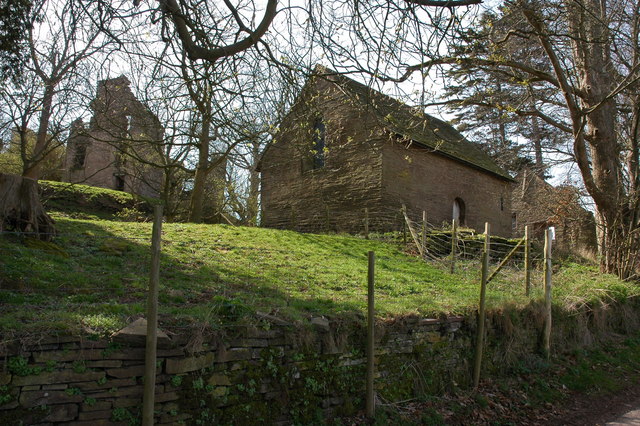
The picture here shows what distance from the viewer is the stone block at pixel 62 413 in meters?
3.42

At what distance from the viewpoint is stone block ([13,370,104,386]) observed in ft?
11.1

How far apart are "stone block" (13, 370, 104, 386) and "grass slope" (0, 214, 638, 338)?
39cm

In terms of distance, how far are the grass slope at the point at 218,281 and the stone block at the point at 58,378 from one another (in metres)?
0.39

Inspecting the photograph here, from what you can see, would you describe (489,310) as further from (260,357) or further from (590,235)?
(590,235)

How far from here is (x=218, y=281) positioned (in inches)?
283

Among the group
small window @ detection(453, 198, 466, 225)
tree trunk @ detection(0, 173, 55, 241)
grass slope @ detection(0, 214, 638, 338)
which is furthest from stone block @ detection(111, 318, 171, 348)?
small window @ detection(453, 198, 466, 225)

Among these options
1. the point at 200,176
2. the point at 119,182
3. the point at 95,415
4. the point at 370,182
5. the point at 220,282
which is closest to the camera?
the point at 95,415

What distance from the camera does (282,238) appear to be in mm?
13117

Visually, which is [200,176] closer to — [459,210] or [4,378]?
[459,210]

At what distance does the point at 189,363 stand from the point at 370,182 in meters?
14.8

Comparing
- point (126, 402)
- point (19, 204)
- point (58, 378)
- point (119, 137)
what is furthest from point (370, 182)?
point (58, 378)

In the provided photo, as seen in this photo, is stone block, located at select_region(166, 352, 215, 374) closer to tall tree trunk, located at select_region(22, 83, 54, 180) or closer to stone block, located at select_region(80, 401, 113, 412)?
stone block, located at select_region(80, 401, 113, 412)

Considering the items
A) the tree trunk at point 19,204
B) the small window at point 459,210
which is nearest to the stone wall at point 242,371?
the tree trunk at point 19,204

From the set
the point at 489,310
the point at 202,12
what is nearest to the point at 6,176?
the point at 202,12
